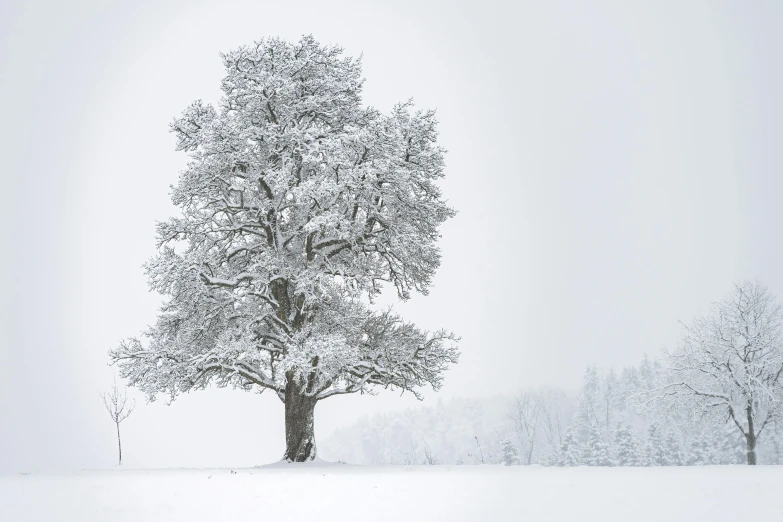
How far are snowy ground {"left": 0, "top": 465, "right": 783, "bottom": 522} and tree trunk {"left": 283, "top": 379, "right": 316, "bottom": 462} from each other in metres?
5.71

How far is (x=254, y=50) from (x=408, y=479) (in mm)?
14483

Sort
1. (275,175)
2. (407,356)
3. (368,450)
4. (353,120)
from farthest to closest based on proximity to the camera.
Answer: (368,450), (353,120), (407,356), (275,175)

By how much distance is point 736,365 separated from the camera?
2666 cm

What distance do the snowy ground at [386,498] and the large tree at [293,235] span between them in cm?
548

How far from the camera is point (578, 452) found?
64.6 meters

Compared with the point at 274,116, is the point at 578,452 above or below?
below

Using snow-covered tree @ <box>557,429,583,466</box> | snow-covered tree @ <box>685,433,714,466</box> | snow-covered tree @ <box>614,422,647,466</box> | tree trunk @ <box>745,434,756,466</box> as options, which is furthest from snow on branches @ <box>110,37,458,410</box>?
snow-covered tree @ <box>685,433,714,466</box>

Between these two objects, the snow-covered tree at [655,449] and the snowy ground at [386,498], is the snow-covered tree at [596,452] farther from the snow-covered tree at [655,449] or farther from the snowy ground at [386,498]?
the snowy ground at [386,498]

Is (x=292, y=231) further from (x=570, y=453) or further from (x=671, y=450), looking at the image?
(x=671, y=450)

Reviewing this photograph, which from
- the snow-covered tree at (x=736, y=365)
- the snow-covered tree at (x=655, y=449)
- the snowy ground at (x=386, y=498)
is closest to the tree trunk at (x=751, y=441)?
the snow-covered tree at (x=736, y=365)

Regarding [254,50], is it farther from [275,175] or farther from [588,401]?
[588,401]

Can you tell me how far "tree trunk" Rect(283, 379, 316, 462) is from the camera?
18.1 metres

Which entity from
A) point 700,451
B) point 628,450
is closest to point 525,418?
point 628,450

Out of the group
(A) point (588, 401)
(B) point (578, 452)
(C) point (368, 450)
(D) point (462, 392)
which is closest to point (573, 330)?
(D) point (462, 392)
